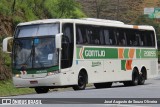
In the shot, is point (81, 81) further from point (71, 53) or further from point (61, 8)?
point (61, 8)

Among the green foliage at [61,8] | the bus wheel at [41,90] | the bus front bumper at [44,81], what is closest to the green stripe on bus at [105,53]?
the bus front bumper at [44,81]

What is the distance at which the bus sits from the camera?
2508 centimetres

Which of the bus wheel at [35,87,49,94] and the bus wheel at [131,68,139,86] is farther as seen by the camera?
the bus wheel at [131,68,139,86]

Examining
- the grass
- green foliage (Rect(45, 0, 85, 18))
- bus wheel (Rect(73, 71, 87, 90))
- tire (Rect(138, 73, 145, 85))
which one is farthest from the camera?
green foliage (Rect(45, 0, 85, 18))

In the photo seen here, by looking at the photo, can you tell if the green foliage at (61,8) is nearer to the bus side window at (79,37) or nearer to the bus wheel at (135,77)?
the bus wheel at (135,77)

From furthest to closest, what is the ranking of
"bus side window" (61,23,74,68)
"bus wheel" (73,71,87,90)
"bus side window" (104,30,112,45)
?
"bus side window" (104,30,112,45)
"bus wheel" (73,71,87,90)
"bus side window" (61,23,74,68)

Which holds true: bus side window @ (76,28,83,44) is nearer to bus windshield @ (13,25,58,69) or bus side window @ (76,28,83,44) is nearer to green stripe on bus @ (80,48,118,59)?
green stripe on bus @ (80,48,118,59)

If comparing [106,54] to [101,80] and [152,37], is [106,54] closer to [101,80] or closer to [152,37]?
[101,80]

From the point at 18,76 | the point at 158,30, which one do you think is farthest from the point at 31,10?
the point at 158,30

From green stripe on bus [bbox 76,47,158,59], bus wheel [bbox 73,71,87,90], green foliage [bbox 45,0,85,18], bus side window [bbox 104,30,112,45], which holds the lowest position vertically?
bus wheel [bbox 73,71,87,90]

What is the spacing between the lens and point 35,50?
82.8ft

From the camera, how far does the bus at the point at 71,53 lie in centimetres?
2508

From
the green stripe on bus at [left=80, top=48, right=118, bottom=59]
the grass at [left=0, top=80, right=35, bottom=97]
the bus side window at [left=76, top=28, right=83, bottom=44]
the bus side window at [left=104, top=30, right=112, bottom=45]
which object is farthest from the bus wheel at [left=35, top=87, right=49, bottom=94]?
the bus side window at [left=104, top=30, right=112, bottom=45]

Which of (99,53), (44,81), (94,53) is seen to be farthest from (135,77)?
(44,81)
